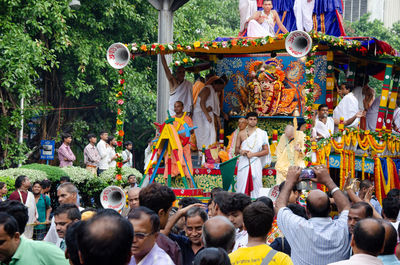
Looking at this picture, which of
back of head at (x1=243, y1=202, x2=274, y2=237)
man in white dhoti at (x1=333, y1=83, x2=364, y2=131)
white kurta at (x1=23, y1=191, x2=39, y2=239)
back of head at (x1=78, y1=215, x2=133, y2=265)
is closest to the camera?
back of head at (x1=78, y1=215, x2=133, y2=265)

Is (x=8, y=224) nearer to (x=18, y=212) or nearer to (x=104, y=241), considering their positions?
(x=18, y=212)

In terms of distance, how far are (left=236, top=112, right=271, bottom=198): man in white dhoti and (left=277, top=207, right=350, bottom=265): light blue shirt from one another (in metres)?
7.32

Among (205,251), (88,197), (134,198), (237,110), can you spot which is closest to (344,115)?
(237,110)

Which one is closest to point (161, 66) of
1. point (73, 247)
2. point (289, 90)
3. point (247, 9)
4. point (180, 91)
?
point (180, 91)

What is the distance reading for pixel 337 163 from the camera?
1343 centimetres

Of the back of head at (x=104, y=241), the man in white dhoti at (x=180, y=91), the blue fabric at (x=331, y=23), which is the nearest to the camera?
the back of head at (x=104, y=241)

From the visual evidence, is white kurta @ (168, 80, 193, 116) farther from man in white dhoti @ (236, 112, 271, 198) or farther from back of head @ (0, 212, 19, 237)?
back of head @ (0, 212, 19, 237)

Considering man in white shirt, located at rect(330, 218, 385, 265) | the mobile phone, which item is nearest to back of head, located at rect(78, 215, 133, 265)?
man in white shirt, located at rect(330, 218, 385, 265)

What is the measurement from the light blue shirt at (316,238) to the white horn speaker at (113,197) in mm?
7386

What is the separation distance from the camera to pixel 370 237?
437 centimetres

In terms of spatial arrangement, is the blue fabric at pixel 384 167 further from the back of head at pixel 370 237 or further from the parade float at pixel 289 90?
the back of head at pixel 370 237

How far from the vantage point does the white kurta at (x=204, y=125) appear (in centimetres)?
1466

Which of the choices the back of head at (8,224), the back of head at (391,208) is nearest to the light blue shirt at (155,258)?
the back of head at (8,224)

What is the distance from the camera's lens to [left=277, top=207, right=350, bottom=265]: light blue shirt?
5371 millimetres
